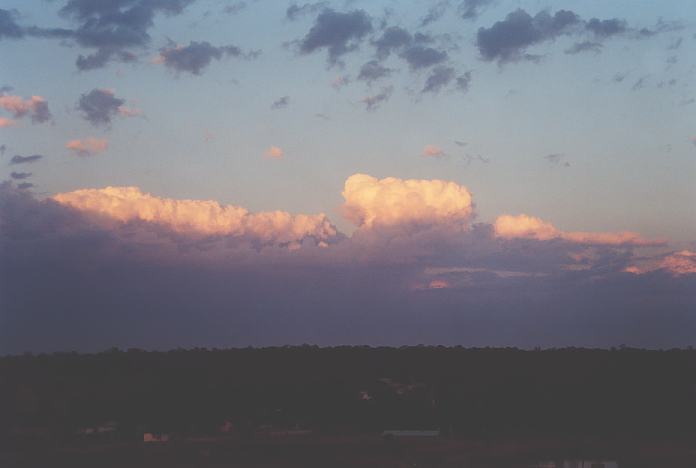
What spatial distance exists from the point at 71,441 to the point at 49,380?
20.9 m

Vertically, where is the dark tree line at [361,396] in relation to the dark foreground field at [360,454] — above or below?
above

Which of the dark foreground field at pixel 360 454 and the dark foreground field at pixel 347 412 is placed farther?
the dark foreground field at pixel 347 412

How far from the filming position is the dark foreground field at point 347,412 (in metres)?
25.0

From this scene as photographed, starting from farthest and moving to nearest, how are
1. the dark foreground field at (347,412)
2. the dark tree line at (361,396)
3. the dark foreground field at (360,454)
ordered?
the dark tree line at (361,396)
the dark foreground field at (347,412)
the dark foreground field at (360,454)

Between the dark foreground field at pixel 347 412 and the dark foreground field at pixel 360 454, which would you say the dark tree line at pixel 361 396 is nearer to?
the dark foreground field at pixel 347 412

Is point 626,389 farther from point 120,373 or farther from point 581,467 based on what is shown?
point 120,373

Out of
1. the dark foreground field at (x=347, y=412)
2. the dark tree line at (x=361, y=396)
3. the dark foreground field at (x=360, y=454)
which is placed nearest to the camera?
the dark foreground field at (x=360, y=454)

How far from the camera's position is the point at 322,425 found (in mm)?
32438

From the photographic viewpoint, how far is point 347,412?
115 ft

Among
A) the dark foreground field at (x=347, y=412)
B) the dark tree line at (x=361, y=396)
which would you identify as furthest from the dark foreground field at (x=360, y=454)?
the dark tree line at (x=361, y=396)

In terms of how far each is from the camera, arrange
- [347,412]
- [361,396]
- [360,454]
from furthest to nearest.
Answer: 1. [361,396]
2. [347,412]
3. [360,454]

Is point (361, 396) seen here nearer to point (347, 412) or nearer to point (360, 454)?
point (347, 412)

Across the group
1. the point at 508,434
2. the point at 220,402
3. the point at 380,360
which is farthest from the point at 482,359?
the point at 508,434

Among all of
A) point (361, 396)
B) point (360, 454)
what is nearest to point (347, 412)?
point (361, 396)
